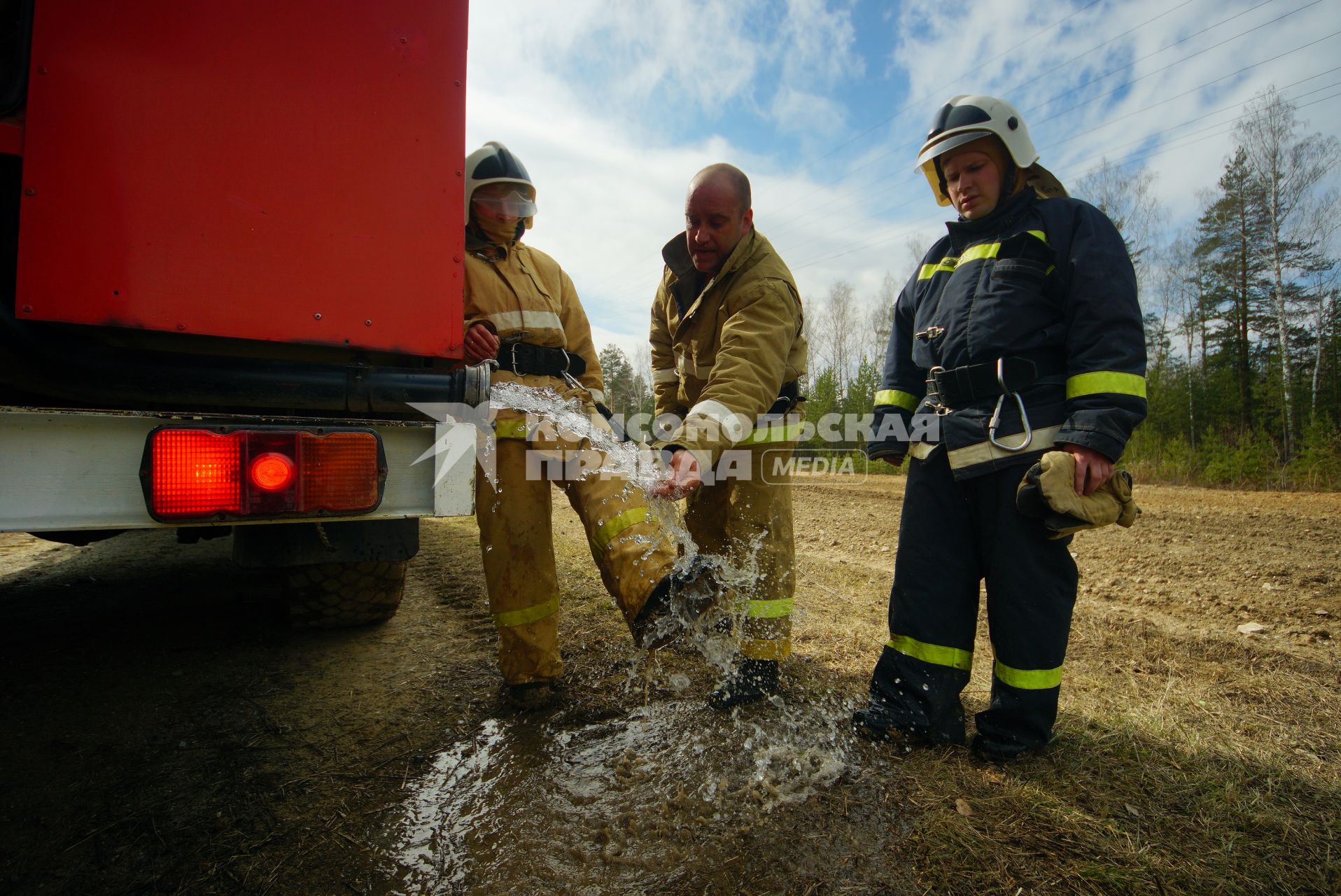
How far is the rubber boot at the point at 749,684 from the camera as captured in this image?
2.30 m

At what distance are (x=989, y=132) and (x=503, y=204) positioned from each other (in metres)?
1.74

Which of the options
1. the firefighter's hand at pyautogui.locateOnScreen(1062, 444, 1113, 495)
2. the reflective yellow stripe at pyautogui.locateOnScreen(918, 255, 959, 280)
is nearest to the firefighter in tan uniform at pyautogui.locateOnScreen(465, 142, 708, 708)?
the firefighter's hand at pyautogui.locateOnScreen(1062, 444, 1113, 495)

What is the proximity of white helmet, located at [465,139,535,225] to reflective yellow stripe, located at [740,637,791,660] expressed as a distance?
1892mm

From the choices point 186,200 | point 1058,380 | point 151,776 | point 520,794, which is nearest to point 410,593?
point 151,776

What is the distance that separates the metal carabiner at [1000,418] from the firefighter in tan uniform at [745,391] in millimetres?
699

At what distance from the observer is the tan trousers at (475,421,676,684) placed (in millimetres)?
2229

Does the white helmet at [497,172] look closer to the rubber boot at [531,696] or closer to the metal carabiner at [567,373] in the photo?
the metal carabiner at [567,373]

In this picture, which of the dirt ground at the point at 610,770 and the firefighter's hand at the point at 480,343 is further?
the firefighter's hand at the point at 480,343

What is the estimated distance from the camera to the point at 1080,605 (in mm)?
3719

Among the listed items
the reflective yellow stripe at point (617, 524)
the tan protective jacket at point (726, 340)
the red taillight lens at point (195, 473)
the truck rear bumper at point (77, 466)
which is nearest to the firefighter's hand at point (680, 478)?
the tan protective jacket at point (726, 340)

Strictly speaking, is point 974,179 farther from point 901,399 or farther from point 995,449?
point 995,449

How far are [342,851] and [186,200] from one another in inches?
61.5

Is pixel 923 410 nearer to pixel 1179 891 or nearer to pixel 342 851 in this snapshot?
pixel 1179 891

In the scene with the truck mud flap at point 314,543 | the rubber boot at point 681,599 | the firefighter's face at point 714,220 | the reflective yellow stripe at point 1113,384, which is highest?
the firefighter's face at point 714,220
